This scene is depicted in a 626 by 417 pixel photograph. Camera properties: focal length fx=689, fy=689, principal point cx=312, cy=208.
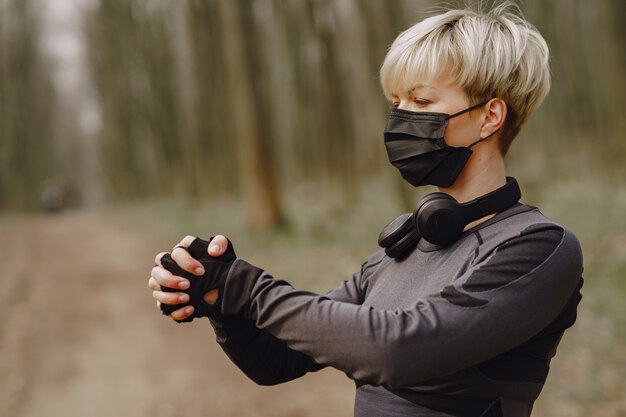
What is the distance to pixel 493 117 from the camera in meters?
2.01

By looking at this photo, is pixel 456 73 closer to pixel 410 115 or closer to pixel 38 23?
pixel 410 115

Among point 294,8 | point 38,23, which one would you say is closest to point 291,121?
point 294,8

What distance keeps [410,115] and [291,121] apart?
24813 millimetres

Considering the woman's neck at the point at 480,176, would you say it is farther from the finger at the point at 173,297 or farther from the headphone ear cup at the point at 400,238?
the finger at the point at 173,297

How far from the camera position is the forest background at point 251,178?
25.4ft

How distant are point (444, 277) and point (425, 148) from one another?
43cm

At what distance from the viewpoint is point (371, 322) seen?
1651 millimetres

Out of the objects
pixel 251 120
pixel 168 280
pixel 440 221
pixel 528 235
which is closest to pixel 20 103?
pixel 251 120

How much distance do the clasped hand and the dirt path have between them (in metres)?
5.07

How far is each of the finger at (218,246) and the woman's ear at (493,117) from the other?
0.81 metres

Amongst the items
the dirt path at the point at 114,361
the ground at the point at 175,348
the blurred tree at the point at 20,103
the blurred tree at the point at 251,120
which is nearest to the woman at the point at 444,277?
the ground at the point at 175,348

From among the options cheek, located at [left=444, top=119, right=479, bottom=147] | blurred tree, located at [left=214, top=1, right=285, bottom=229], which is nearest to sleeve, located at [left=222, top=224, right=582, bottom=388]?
cheek, located at [left=444, top=119, right=479, bottom=147]

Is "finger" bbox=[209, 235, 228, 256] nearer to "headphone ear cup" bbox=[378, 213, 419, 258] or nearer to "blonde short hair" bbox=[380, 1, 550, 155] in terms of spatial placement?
"headphone ear cup" bbox=[378, 213, 419, 258]

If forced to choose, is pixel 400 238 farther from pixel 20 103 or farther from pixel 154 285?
pixel 20 103
